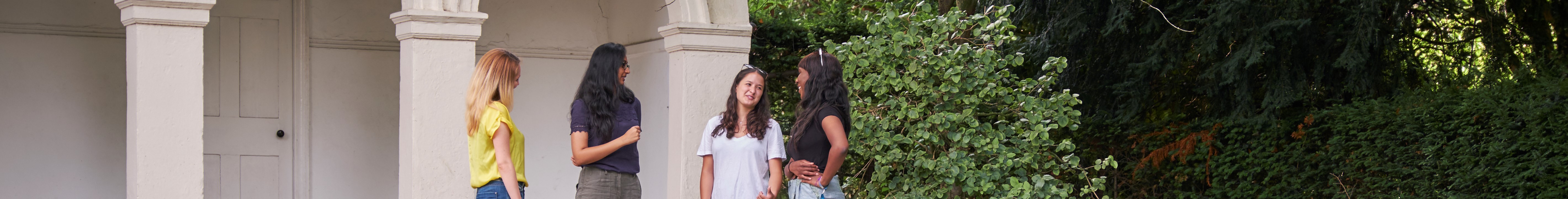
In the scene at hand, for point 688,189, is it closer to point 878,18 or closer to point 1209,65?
point 878,18

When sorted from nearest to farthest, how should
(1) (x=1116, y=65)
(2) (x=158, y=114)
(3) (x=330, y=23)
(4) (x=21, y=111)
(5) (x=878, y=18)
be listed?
1. (2) (x=158, y=114)
2. (5) (x=878, y=18)
3. (4) (x=21, y=111)
4. (3) (x=330, y=23)
5. (1) (x=1116, y=65)

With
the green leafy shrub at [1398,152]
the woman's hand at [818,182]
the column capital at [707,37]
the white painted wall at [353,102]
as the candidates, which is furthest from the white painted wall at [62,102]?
the green leafy shrub at [1398,152]

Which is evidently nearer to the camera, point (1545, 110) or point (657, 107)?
point (1545, 110)

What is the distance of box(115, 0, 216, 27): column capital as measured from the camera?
415 centimetres

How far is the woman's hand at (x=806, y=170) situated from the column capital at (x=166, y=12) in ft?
6.76

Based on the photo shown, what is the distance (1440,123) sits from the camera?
5090 mm

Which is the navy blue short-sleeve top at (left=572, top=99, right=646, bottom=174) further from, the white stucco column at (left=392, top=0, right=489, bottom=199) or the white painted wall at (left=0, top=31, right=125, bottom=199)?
the white painted wall at (left=0, top=31, right=125, bottom=199)

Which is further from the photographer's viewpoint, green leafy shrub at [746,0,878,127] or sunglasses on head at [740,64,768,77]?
green leafy shrub at [746,0,878,127]

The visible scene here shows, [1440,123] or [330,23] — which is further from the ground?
[330,23]

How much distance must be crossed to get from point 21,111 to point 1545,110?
624 cm

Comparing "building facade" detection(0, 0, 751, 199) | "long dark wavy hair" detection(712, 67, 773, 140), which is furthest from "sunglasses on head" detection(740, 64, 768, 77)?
"building facade" detection(0, 0, 751, 199)

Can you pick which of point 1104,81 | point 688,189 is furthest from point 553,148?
point 1104,81

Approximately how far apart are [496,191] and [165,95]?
1555 mm

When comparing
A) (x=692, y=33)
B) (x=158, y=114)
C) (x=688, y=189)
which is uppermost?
(x=692, y=33)
